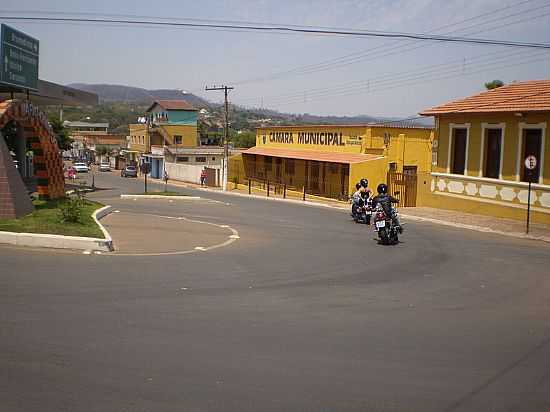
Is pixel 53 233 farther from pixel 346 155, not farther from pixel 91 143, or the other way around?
pixel 91 143

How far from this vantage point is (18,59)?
21562 mm

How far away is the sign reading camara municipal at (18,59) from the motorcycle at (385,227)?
41.1ft

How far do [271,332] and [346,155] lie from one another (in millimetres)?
32421

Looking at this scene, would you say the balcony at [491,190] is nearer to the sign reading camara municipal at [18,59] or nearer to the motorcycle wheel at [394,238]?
the motorcycle wheel at [394,238]

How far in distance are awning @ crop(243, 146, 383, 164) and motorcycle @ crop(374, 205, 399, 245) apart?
18924mm

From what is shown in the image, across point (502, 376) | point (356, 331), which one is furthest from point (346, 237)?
point (502, 376)

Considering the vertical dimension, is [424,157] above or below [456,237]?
above

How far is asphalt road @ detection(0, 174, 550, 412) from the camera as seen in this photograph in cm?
612

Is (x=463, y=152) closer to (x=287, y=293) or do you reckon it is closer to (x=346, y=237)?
(x=346, y=237)

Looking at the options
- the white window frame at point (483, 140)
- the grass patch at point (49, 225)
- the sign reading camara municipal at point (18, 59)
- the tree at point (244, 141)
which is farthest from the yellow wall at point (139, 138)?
the grass patch at point (49, 225)

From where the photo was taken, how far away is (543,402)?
6207 millimetres

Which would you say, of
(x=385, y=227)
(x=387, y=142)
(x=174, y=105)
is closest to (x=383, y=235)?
(x=385, y=227)

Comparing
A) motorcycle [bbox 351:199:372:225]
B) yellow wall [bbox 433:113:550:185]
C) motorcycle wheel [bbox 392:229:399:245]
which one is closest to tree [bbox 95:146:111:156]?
yellow wall [bbox 433:113:550:185]

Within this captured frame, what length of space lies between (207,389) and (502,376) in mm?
3241
